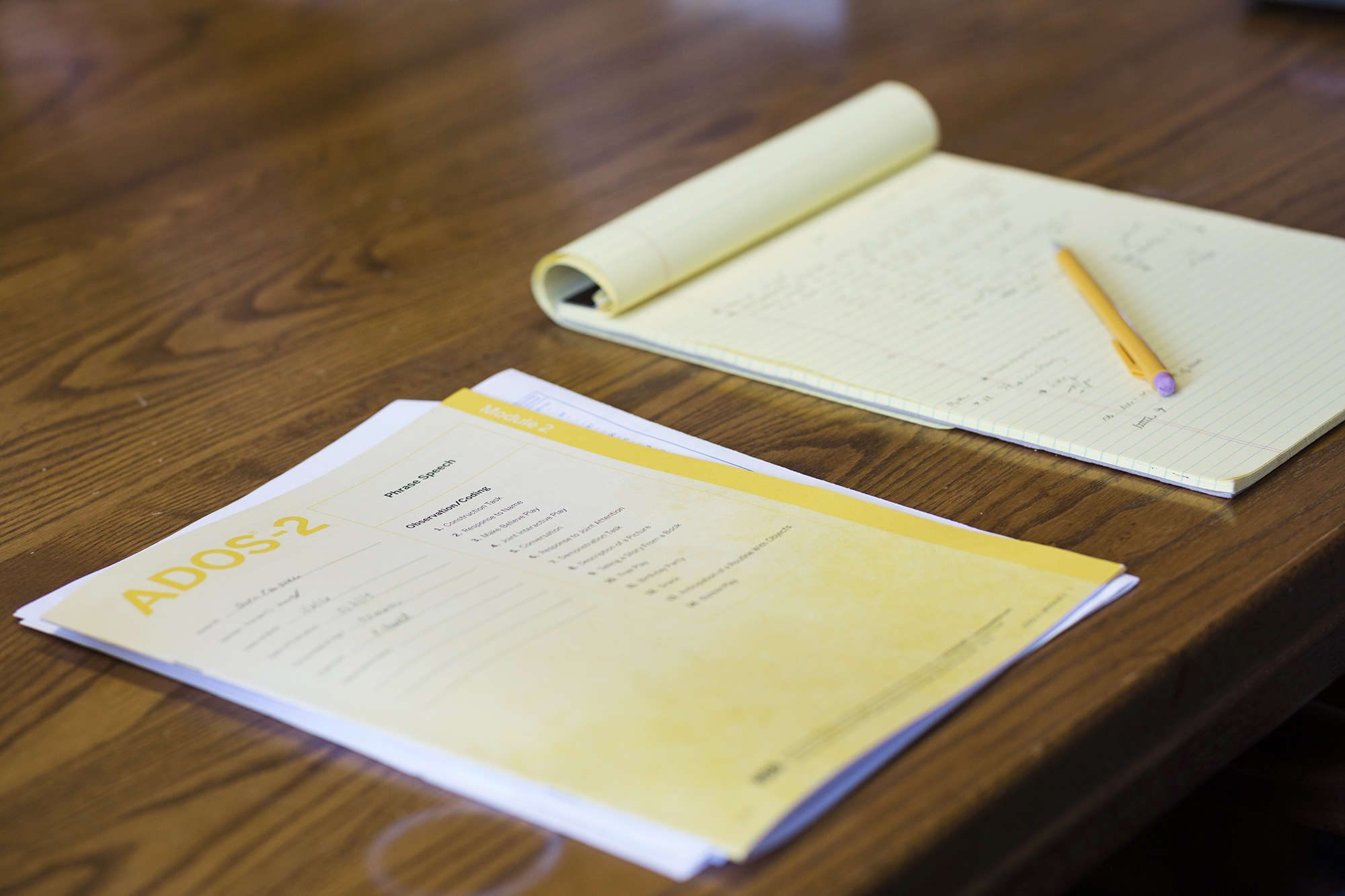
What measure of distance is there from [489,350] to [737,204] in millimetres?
189

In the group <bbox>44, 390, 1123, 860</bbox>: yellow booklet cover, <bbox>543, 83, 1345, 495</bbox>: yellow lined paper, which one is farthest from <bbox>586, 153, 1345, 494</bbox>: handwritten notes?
<bbox>44, 390, 1123, 860</bbox>: yellow booklet cover

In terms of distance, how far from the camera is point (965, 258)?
782 mm

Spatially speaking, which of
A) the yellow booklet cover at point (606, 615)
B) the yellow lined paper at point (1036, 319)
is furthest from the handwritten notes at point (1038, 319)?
the yellow booklet cover at point (606, 615)

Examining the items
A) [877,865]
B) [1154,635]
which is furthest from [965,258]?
[877,865]

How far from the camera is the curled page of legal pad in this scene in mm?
760

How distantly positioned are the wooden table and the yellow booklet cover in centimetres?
2

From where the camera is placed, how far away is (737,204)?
2.67 ft

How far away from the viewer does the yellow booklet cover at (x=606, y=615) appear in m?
0.43

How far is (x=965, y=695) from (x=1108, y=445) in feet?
0.63

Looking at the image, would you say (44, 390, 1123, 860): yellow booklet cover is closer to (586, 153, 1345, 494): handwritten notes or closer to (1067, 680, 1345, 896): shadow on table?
(586, 153, 1345, 494): handwritten notes

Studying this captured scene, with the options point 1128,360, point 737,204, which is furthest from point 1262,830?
point 737,204

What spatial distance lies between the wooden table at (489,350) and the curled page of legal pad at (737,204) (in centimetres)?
4

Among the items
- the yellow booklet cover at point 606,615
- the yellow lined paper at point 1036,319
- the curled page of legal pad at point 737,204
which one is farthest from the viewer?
the curled page of legal pad at point 737,204

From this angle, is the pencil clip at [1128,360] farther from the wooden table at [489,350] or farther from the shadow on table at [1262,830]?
the shadow on table at [1262,830]
